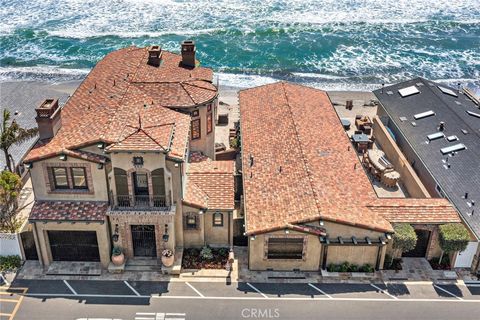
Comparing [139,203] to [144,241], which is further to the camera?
[144,241]

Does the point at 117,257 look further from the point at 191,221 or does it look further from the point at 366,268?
the point at 366,268

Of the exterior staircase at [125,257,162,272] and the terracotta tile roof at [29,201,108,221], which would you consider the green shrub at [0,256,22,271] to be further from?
the exterior staircase at [125,257,162,272]

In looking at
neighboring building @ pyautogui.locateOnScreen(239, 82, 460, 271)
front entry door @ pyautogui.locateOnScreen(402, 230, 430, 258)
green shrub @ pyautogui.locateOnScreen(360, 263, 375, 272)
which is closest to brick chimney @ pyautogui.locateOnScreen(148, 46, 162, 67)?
neighboring building @ pyautogui.locateOnScreen(239, 82, 460, 271)

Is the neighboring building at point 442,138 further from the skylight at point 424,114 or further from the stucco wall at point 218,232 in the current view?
the stucco wall at point 218,232

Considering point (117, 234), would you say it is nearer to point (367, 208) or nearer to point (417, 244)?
point (367, 208)

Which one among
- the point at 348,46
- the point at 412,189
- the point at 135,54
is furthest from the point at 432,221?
the point at 348,46

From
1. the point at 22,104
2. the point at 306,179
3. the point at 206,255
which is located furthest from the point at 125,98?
the point at 22,104
